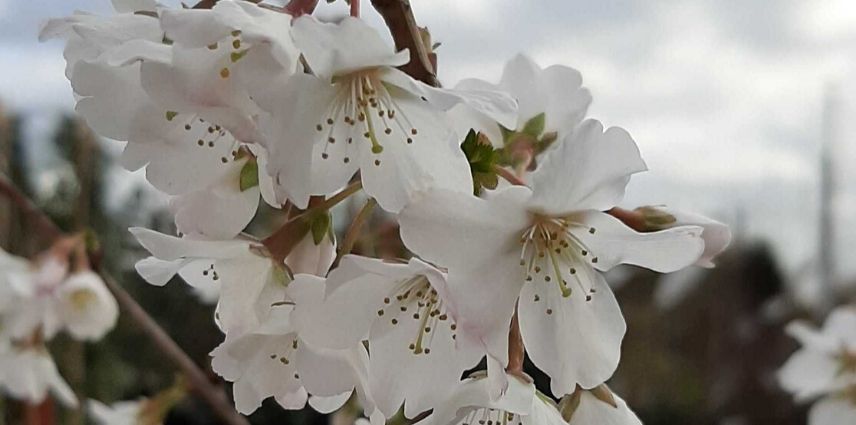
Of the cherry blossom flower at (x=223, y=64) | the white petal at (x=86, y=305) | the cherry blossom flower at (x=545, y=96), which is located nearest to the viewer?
the cherry blossom flower at (x=223, y=64)

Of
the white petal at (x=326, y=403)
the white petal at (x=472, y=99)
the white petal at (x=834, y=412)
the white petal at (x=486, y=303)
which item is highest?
the white petal at (x=472, y=99)

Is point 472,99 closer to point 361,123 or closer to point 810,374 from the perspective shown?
point 361,123

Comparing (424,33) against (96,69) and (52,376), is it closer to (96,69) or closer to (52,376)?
(96,69)

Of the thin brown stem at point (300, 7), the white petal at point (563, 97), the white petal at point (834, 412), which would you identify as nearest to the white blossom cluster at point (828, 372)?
the white petal at point (834, 412)

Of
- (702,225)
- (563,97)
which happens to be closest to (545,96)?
(563,97)

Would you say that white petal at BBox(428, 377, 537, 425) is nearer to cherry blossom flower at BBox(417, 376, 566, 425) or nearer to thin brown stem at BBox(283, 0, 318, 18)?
cherry blossom flower at BBox(417, 376, 566, 425)

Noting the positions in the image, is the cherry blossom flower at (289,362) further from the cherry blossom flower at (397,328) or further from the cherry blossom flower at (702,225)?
the cherry blossom flower at (702,225)
